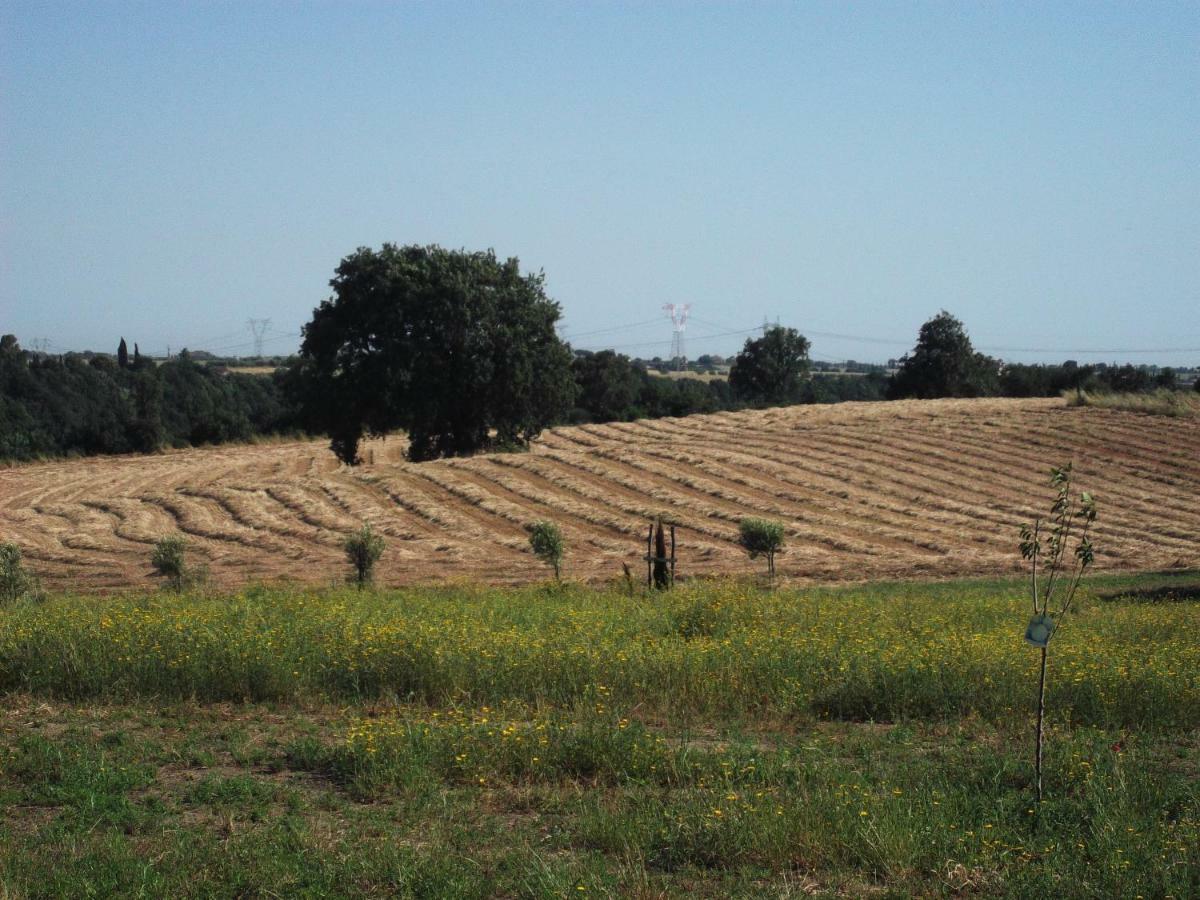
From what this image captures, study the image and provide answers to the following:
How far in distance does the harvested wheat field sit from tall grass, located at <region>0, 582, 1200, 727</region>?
1257cm

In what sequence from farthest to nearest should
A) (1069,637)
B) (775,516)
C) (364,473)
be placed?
(364,473) → (775,516) → (1069,637)

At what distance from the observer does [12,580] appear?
18734 millimetres

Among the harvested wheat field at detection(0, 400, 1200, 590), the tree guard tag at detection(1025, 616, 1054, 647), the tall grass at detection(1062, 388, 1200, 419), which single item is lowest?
the harvested wheat field at detection(0, 400, 1200, 590)

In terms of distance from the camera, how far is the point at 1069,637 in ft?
43.9

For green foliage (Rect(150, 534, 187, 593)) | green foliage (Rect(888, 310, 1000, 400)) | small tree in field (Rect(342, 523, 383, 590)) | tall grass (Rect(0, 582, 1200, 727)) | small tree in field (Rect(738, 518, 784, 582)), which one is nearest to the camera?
tall grass (Rect(0, 582, 1200, 727))

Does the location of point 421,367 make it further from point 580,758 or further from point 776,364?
point 776,364

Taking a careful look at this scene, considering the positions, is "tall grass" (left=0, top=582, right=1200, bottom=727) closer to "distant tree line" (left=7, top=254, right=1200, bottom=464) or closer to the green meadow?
the green meadow

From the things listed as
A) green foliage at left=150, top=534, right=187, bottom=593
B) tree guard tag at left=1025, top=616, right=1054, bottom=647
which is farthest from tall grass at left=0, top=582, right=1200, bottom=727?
green foliage at left=150, top=534, right=187, bottom=593

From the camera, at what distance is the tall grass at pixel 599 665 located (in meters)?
10.3

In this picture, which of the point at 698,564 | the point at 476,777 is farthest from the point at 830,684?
the point at 698,564

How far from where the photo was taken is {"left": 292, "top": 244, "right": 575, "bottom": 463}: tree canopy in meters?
50.3

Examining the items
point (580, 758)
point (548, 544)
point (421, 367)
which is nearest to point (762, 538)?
point (548, 544)

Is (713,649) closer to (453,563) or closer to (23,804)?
(23,804)

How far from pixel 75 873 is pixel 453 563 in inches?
868
